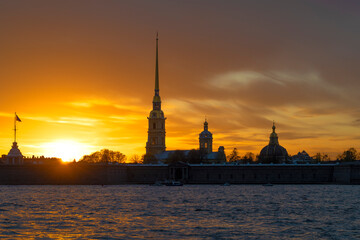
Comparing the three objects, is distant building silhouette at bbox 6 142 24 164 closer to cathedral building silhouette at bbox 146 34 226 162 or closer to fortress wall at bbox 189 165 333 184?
fortress wall at bbox 189 165 333 184

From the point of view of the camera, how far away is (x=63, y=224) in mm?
41438

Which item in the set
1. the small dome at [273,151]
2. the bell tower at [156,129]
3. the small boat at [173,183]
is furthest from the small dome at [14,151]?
the small dome at [273,151]

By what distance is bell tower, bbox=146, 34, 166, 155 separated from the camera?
186125 millimetres

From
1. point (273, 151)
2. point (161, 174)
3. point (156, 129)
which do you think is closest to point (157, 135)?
point (156, 129)

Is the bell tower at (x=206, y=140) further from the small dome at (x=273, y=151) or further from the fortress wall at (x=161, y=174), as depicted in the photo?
the fortress wall at (x=161, y=174)

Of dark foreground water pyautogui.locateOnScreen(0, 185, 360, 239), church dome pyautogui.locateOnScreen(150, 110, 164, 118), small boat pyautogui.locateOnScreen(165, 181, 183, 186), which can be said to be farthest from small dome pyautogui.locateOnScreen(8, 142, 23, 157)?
dark foreground water pyautogui.locateOnScreen(0, 185, 360, 239)

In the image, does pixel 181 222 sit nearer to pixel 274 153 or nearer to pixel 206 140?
pixel 274 153

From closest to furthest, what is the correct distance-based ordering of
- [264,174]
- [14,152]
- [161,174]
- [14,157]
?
[264,174], [161,174], [14,157], [14,152]

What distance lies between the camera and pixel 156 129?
186 metres

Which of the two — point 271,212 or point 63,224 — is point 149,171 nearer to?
point 271,212

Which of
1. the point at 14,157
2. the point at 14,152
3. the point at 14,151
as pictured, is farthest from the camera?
the point at 14,151

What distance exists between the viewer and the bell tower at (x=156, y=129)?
611 feet

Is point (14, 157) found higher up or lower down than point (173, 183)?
higher up

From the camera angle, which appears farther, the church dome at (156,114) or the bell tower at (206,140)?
the bell tower at (206,140)
